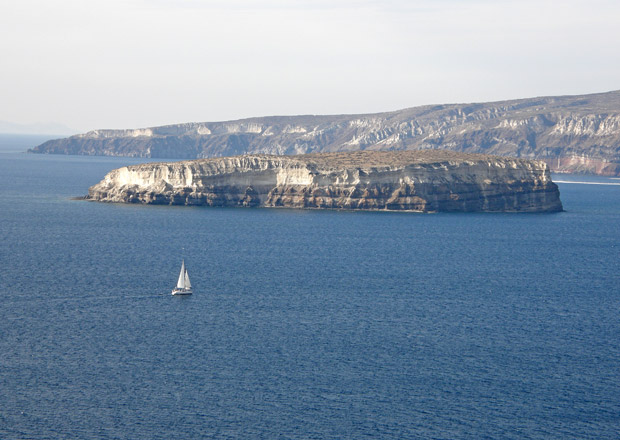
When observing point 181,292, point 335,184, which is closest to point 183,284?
point 181,292

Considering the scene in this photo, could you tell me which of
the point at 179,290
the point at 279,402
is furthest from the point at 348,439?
the point at 179,290

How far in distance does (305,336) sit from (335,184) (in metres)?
97.8

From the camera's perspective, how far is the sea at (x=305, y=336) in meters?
59.2

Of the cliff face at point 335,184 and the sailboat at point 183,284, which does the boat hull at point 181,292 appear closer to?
the sailboat at point 183,284

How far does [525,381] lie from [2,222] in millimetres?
103344

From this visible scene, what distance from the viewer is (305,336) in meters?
77.8

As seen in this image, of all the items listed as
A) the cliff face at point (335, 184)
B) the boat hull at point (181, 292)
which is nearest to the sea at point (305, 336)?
the boat hull at point (181, 292)

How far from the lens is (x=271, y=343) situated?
75438 mm

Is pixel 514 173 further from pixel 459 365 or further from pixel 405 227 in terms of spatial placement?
pixel 459 365

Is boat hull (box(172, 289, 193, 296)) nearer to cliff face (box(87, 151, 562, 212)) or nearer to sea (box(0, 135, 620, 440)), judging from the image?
sea (box(0, 135, 620, 440))

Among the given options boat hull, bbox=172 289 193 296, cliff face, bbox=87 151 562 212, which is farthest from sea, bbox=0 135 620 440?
cliff face, bbox=87 151 562 212

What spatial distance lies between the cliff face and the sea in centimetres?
3587

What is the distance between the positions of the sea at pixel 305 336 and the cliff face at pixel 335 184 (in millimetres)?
35875

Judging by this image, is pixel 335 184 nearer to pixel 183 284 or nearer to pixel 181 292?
pixel 183 284
